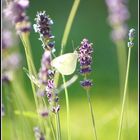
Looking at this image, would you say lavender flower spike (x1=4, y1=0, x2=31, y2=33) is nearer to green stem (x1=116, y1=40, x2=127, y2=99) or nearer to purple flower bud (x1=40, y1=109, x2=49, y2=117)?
purple flower bud (x1=40, y1=109, x2=49, y2=117)

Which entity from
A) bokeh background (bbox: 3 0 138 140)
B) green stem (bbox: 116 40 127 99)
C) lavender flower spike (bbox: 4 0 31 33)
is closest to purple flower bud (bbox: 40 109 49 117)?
lavender flower spike (bbox: 4 0 31 33)

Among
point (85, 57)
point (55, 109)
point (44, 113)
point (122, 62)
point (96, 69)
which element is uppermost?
point (96, 69)

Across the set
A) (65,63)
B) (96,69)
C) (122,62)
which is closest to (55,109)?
(65,63)

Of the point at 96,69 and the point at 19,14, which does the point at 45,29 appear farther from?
the point at 96,69

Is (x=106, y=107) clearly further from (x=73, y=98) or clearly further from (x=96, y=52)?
(x=96, y=52)

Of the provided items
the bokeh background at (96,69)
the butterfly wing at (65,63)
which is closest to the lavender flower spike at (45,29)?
the butterfly wing at (65,63)
